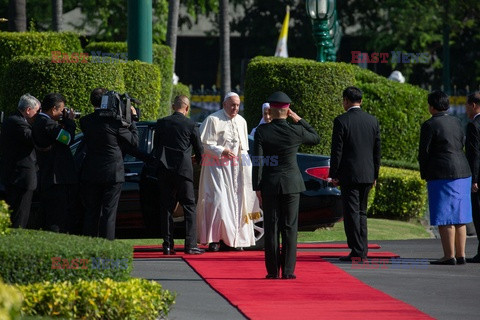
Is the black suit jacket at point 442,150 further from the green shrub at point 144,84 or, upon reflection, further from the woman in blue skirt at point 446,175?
the green shrub at point 144,84

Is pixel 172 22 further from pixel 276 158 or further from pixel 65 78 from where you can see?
pixel 276 158

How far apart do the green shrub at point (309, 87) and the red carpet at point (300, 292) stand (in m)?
5.13

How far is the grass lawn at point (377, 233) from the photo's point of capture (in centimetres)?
1566

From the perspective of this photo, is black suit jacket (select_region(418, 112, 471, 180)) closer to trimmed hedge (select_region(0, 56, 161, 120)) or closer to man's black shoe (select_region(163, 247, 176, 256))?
man's black shoe (select_region(163, 247, 176, 256))

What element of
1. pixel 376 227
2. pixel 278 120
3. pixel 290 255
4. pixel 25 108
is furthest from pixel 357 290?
pixel 376 227

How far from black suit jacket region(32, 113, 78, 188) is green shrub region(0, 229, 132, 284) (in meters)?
3.53

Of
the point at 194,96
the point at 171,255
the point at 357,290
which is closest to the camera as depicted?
the point at 357,290

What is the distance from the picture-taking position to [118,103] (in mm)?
12555

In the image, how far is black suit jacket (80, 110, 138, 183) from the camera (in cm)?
1247

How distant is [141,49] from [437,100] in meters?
7.01

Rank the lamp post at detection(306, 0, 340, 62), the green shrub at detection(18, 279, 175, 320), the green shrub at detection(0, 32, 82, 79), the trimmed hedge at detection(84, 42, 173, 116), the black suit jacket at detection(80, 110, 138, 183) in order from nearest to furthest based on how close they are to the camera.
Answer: the green shrub at detection(18, 279, 175, 320) → the black suit jacket at detection(80, 110, 138, 183) → the green shrub at detection(0, 32, 82, 79) → the lamp post at detection(306, 0, 340, 62) → the trimmed hedge at detection(84, 42, 173, 116)

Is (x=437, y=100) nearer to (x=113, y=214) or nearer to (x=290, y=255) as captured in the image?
(x=290, y=255)

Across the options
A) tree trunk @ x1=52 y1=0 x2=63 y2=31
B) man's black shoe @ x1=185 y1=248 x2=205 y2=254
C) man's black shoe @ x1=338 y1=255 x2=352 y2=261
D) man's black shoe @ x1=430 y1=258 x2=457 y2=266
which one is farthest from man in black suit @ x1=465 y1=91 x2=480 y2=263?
tree trunk @ x1=52 y1=0 x2=63 y2=31

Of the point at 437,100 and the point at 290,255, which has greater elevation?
the point at 437,100
